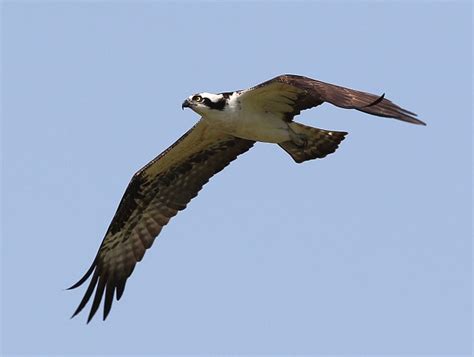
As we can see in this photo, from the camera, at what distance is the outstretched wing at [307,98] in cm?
1306

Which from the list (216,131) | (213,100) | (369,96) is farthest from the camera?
(216,131)

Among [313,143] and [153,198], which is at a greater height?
[313,143]

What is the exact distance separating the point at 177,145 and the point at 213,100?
1.92 m

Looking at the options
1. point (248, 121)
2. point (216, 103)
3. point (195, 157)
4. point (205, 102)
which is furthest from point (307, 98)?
point (195, 157)

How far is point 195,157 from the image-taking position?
1744 centimetres

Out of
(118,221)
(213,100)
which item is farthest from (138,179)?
(213,100)

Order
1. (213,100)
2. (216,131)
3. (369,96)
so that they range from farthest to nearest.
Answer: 1. (216,131)
2. (213,100)
3. (369,96)

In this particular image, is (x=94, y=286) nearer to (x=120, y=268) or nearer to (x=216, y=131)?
(x=120, y=268)

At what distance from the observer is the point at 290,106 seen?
15641 mm

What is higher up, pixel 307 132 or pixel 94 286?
pixel 307 132

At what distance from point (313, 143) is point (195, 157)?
2.07 m

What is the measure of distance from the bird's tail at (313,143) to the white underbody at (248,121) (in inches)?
14.7

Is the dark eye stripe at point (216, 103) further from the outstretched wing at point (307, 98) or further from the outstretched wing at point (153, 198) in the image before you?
the outstretched wing at point (153, 198)

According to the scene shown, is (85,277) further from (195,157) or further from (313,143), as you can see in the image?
(313,143)
